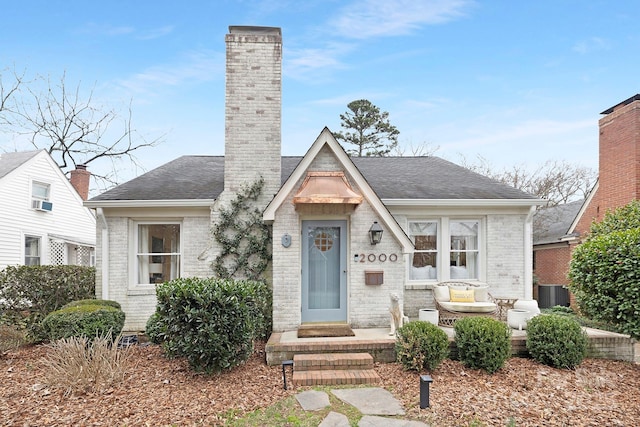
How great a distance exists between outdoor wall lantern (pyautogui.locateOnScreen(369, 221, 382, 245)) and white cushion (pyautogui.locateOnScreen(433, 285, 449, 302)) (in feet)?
6.84

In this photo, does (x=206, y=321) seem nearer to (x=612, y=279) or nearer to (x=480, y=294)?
(x=480, y=294)

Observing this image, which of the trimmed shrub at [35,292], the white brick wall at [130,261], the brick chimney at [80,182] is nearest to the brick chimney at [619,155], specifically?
the white brick wall at [130,261]

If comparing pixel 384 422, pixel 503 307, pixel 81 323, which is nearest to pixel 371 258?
pixel 503 307

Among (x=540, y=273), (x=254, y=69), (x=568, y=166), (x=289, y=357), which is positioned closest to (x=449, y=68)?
(x=254, y=69)

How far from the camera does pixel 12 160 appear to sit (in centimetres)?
1566

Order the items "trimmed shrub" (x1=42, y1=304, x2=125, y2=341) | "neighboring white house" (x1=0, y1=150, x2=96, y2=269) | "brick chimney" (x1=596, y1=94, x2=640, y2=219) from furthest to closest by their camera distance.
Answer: "neighboring white house" (x1=0, y1=150, x2=96, y2=269) < "brick chimney" (x1=596, y1=94, x2=640, y2=219) < "trimmed shrub" (x1=42, y1=304, x2=125, y2=341)

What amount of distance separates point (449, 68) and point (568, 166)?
15002 mm

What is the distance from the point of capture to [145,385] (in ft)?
19.0

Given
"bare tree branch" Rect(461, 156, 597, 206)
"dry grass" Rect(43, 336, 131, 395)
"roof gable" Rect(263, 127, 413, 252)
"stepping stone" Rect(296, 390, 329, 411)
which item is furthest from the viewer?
"bare tree branch" Rect(461, 156, 597, 206)

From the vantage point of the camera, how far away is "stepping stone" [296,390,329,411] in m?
5.05

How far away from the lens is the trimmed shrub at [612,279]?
6.47m

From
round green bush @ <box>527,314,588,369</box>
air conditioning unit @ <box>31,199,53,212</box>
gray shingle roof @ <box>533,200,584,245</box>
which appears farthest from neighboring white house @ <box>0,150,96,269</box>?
gray shingle roof @ <box>533,200,584,245</box>

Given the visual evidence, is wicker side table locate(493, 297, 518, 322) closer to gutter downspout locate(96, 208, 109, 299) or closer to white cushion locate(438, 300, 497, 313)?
white cushion locate(438, 300, 497, 313)

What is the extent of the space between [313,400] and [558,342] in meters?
4.43
